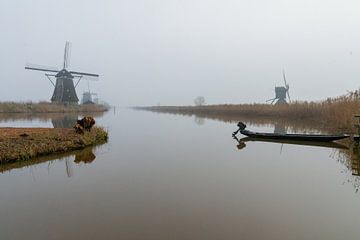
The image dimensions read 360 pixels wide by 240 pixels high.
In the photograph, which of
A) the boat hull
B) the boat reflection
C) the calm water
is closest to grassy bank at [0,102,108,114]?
the boat hull

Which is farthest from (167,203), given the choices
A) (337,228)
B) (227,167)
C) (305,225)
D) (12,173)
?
(12,173)

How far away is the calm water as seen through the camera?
12.9 feet

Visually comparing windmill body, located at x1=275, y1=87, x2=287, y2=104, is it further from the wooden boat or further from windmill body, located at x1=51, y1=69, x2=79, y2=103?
the wooden boat

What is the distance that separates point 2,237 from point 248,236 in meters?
3.05

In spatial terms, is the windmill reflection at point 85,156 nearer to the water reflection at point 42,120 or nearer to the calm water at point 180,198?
the calm water at point 180,198

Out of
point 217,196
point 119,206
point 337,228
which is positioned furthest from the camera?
point 217,196

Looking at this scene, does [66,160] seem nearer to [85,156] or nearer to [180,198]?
[85,156]

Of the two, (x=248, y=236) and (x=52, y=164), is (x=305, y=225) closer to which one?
(x=248, y=236)

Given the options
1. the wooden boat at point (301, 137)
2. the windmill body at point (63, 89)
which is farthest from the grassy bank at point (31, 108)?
the wooden boat at point (301, 137)

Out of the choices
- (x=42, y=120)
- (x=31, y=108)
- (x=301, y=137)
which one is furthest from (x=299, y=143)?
(x=31, y=108)

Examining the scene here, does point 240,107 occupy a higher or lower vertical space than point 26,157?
higher

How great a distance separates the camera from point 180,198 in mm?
5266

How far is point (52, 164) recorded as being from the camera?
25.4 feet

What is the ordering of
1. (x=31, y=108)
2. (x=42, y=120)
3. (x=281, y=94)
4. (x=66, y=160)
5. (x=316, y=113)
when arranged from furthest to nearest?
(x=281, y=94)
(x=31, y=108)
(x=42, y=120)
(x=316, y=113)
(x=66, y=160)
